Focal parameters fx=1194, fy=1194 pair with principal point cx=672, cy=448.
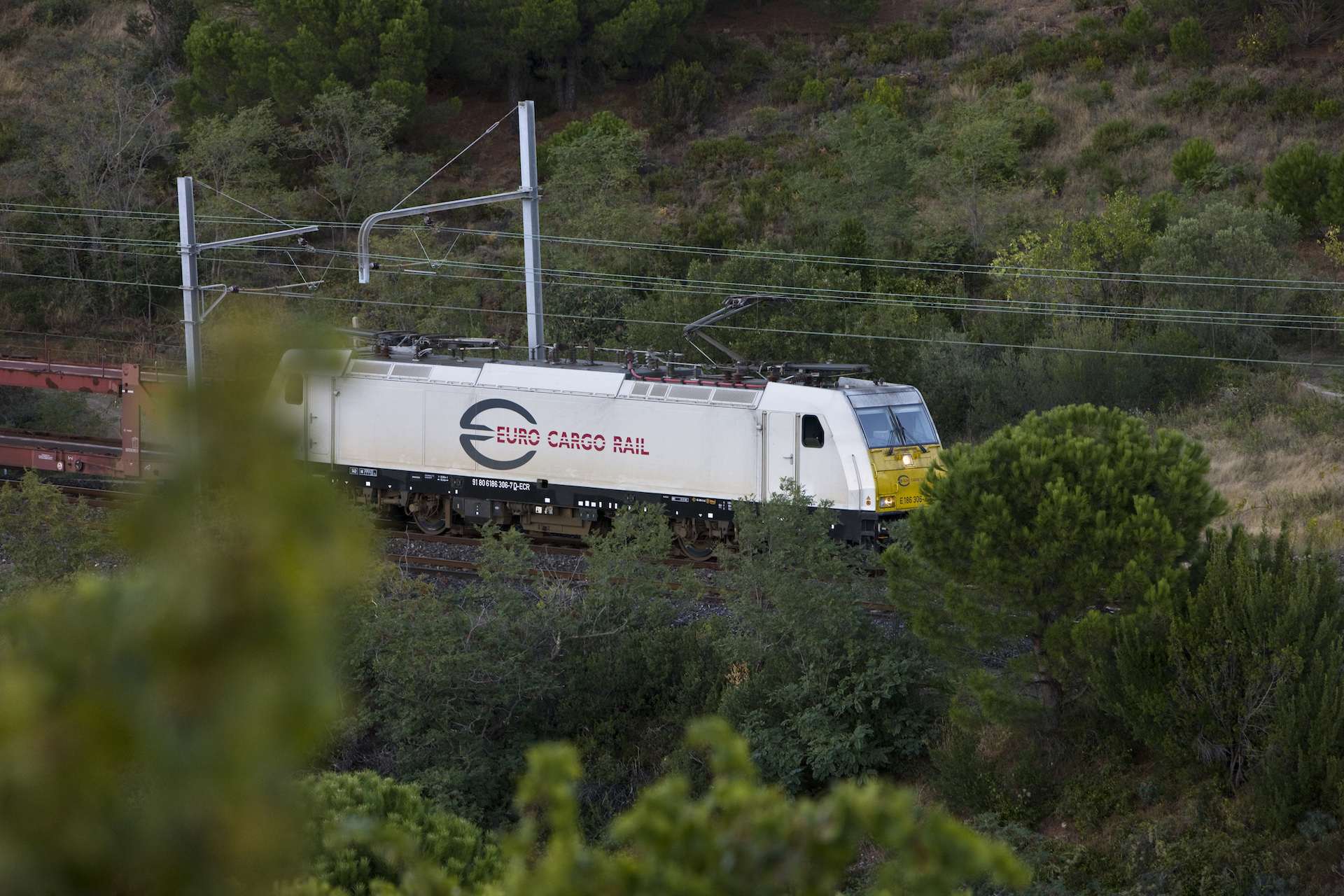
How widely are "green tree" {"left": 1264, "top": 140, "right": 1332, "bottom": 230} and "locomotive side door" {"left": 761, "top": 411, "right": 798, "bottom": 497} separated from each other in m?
24.2

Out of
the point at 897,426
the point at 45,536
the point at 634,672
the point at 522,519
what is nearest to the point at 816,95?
the point at 522,519

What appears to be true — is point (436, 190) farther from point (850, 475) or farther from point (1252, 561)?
point (1252, 561)

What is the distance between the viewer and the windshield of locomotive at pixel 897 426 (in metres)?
17.3

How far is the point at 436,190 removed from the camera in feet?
150

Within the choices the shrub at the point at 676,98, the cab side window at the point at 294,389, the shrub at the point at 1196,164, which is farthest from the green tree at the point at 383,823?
the shrub at the point at 676,98

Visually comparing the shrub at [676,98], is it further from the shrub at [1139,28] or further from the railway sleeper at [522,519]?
the railway sleeper at [522,519]

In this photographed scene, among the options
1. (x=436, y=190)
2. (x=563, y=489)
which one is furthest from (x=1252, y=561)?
(x=436, y=190)

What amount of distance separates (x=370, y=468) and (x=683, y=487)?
561cm

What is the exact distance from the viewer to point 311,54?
4288 centimetres

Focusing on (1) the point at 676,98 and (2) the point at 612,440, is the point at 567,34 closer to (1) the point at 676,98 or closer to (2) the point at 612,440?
(1) the point at 676,98

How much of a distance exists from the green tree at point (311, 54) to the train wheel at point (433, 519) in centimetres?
2649

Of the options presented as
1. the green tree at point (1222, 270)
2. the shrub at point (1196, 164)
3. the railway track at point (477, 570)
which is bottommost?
the railway track at point (477, 570)

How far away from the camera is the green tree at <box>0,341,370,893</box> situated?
71.2 inches

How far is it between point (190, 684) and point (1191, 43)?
47873 mm
